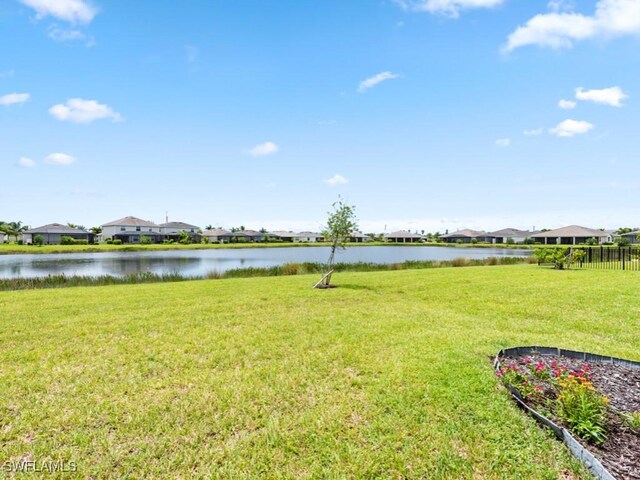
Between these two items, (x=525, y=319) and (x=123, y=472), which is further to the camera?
(x=525, y=319)

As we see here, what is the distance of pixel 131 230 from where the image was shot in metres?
79.7

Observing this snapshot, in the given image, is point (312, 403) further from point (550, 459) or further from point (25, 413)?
point (25, 413)

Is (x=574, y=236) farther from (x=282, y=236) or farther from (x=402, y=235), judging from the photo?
(x=282, y=236)

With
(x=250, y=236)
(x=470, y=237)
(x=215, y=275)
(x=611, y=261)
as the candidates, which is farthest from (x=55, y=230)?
(x=470, y=237)

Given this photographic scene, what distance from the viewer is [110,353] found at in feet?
18.7

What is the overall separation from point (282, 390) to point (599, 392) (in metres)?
3.66

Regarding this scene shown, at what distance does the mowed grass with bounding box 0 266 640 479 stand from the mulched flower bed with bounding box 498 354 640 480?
276mm

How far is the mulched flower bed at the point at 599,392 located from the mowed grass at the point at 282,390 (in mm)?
276

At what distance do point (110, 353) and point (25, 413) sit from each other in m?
1.85

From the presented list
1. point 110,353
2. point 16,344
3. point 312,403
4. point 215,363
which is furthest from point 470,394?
point 16,344

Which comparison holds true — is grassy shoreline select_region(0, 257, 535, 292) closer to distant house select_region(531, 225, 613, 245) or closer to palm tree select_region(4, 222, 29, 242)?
distant house select_region(531, 225, 613, 245)

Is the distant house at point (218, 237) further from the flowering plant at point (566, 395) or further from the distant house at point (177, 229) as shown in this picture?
the flowering plant at point (566, 395)

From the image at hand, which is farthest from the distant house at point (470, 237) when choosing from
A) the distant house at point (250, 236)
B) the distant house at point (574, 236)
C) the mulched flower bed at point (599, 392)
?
the mulched flower bed at point (599, 392)

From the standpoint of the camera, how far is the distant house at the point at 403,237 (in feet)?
343
